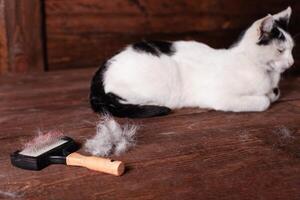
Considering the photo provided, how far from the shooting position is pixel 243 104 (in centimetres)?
113

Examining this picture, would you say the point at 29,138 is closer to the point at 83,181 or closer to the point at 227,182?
the point at 83,181

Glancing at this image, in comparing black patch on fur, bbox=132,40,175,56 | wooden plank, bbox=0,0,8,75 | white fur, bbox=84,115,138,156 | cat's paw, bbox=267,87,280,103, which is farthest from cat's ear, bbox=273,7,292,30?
wooden plank, bbox=0,0,8,75

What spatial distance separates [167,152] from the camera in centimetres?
87

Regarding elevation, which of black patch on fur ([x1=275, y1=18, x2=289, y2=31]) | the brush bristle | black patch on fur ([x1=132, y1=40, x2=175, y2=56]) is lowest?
the brush bristle

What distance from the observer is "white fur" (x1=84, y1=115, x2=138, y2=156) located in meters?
0.87

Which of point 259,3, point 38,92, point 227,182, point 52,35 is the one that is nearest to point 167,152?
point 227,182

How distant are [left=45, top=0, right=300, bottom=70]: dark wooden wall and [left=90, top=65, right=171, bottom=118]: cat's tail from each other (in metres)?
0.68

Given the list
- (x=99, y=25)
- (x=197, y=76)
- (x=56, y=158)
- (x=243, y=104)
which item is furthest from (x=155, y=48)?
(x=99, y=25)

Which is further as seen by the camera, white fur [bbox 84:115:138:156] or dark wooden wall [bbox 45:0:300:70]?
dark wooden wall [bbox 45:0:300:70]

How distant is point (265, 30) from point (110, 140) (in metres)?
0.54

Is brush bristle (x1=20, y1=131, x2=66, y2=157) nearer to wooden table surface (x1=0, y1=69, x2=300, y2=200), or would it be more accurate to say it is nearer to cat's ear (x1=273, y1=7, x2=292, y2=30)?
wooden table surface (x1=0, y1=69, x2=300, y2=200)

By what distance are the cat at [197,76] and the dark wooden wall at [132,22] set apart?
0.66 m

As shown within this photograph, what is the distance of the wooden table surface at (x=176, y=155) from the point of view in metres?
0.71

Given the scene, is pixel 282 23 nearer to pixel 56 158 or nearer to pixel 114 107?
pixel 114 107
